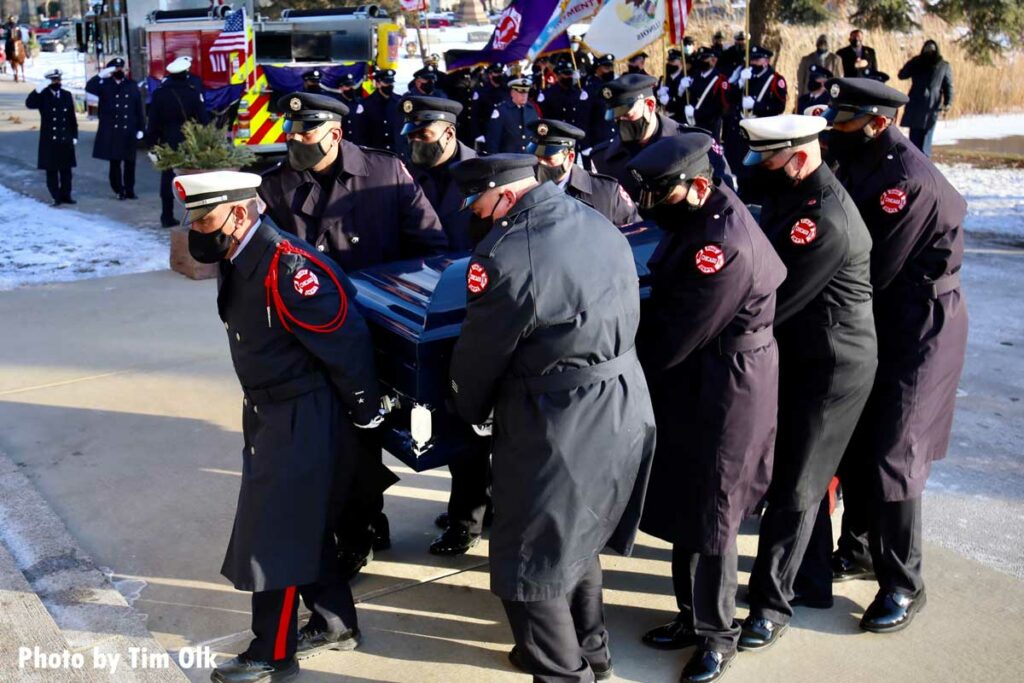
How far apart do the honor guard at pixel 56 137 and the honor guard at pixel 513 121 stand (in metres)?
4.56

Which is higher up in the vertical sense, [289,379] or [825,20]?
[825,20]

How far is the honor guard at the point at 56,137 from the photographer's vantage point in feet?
36.9

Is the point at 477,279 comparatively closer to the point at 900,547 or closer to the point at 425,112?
the point at 900,547

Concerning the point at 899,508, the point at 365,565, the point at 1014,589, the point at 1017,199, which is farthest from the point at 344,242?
the point at 1017,199

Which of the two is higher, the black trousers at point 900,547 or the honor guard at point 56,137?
the honor guard at point 56,137

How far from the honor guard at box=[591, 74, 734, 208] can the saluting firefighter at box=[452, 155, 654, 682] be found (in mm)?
2411

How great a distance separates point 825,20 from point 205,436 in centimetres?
1506

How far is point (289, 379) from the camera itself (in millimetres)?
3100

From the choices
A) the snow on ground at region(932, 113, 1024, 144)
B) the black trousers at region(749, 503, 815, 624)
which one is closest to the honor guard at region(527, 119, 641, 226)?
the black trousers at region(749, 503, 815, 624)

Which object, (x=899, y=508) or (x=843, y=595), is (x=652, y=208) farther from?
(x=843, y=595)

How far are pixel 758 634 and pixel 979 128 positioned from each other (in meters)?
16.5

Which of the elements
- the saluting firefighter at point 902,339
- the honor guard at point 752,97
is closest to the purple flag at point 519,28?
the honor guard at point 752,97

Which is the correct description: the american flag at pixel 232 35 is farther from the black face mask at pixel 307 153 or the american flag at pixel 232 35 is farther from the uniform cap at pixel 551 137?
the black face mask at pixel 307 153

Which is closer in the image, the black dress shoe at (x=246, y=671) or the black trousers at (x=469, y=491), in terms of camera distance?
the black dress shoe at (x=246, y=671)
